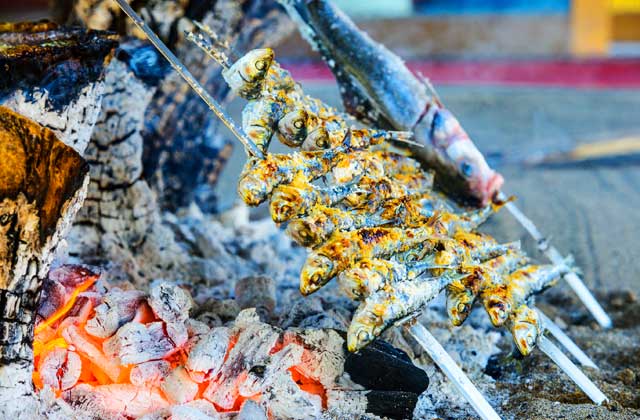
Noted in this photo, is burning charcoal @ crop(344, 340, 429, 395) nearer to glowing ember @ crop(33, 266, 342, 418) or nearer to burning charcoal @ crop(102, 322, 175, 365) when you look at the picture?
glowing ember @ crop(33, 266, 342, 418)

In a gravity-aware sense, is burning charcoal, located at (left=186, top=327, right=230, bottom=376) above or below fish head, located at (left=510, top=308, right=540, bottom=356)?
above

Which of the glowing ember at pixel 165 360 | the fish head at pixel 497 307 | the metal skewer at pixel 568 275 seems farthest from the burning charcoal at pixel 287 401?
the metal skewer at pixel 568 275

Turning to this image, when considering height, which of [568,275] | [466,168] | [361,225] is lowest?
[568,275]

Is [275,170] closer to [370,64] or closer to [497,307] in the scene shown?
[497,307]

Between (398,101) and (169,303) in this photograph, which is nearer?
(169,303)

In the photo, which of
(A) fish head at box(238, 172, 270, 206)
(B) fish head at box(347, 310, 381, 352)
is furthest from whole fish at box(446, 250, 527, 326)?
(A) fish head at box(238, 172, 270, 206)

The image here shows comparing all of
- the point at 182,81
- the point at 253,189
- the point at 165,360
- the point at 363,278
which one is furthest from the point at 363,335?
the point at 182,81

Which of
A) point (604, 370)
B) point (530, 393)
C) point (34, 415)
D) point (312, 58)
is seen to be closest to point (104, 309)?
point (34, 415)
